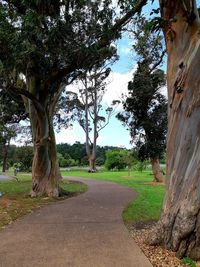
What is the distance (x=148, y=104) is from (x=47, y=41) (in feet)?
50.6

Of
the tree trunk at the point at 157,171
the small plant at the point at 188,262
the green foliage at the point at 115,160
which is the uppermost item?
the green foliage at the point at 115,160

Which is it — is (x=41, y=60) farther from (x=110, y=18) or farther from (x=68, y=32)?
(x=110, y=18)

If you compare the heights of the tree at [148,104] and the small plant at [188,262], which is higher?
the tree at [148,104]

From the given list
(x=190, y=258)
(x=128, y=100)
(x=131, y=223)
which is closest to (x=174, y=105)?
(x=190, y=258)

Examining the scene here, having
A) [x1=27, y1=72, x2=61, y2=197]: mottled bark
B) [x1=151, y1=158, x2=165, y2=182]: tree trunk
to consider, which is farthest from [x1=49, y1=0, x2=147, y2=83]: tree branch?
[x1=151, y1=158, x2=165, y2=182]: tree trunk

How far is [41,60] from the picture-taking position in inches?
556

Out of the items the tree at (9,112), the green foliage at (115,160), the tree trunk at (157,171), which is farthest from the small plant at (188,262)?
the green foliage at (115,160)

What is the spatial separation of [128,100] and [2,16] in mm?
16467

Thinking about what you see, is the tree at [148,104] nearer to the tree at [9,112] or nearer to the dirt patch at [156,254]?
the tree at [9,112]

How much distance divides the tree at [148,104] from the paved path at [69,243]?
16.7 metres

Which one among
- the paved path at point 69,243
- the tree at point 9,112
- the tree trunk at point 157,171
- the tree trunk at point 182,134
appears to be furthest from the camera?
the tree trunk at point 157,171

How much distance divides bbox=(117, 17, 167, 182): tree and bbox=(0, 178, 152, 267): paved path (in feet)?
54.7

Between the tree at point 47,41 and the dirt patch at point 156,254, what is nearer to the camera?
the dirt patch at point 156,254

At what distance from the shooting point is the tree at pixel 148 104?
26.9 metres
